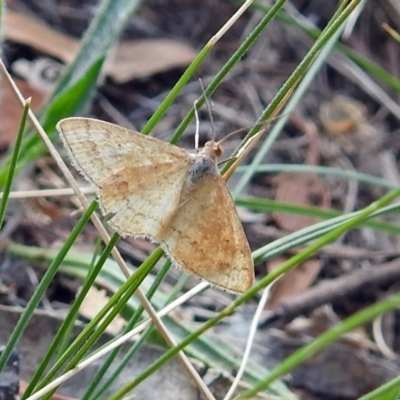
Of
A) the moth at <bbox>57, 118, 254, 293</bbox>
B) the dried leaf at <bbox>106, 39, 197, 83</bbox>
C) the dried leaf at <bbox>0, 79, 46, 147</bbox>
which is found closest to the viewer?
the moth at <bbox>57, 118, 254, 293</bbox>

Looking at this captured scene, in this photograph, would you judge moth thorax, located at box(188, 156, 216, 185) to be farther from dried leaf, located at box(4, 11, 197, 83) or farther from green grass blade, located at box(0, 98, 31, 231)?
dried leaf, located at box(4, 11, 197, 83)

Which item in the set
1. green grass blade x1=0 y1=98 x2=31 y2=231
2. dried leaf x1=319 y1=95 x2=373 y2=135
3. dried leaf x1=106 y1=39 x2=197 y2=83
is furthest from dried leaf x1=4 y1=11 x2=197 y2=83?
green grass blade x1=0 y1=98 x2=31 y2=231

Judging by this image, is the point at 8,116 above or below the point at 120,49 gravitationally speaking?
below

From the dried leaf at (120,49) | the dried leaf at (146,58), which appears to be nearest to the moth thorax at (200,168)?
the dried leaf at (120,49)

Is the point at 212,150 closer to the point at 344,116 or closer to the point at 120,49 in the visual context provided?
the point at 120,49

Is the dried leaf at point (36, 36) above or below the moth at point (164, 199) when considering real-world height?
below

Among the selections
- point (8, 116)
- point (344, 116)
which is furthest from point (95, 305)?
point (344, 116)

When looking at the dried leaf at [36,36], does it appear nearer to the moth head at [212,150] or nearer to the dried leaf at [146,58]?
the dried leaf at [146,58]

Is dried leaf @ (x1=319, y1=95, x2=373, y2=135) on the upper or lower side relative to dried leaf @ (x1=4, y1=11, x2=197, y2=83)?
upper

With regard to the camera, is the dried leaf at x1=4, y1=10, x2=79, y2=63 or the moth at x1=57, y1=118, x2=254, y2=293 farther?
the dried leaf at x1=4, y1=10, x2=79, y2=63
